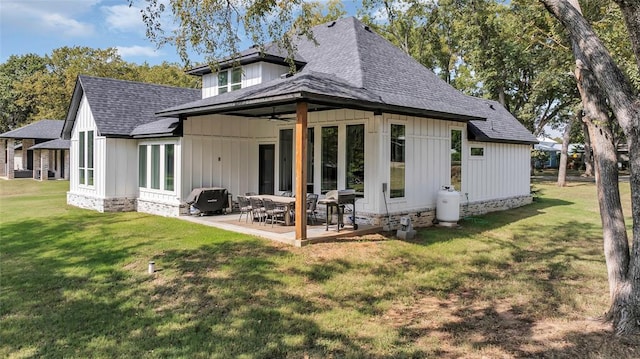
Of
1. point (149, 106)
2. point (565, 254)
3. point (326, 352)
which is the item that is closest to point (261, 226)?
point (326, 352)

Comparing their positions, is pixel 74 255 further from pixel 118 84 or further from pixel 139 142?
pixel 118 84

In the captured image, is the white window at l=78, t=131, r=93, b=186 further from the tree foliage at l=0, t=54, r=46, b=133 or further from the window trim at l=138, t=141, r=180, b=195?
the tree foliage at l=0, t=54, r=46, b=133

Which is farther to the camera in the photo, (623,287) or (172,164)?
(172,164)

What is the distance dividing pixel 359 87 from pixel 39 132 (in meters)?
32.8

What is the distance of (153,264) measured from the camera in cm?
726

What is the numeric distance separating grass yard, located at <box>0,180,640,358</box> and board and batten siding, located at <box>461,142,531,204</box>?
332cm

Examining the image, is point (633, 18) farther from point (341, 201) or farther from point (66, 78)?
point (66, 78)

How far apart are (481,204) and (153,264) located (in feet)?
36.1

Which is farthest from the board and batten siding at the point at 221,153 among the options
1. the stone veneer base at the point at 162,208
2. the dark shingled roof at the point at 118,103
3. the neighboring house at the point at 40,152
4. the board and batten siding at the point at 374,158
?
the neighboring house at the point at 40,152

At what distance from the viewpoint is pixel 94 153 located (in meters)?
15.0

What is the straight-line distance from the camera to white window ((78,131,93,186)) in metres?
15.2

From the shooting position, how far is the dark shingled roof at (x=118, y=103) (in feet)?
48.3

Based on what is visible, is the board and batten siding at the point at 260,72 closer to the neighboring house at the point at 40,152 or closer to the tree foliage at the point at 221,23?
the tree foliage at the point at 221,23

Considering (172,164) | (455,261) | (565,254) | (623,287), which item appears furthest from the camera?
(172,164)
